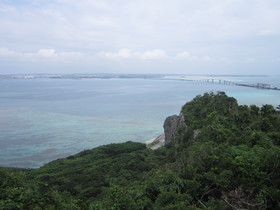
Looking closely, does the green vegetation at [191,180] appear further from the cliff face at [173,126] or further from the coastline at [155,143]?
the coastline at [155,143]

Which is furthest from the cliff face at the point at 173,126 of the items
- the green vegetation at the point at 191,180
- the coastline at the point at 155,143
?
the green vegetation at the point at 191,180

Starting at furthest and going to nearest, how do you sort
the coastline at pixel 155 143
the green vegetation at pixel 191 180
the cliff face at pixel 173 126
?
the coastline at pixel 155 143
the cliff face at pixel 173 126
the green vegetation at pixel 191 180

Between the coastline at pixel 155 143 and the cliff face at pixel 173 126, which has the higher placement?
the cliff face at pixel 173 126

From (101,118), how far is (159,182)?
33731 millimetres

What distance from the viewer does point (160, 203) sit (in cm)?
703

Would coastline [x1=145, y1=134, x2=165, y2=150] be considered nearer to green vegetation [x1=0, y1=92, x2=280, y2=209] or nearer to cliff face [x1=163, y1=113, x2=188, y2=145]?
cliff face [x1=163, y1=113, x2=188, y2=145]

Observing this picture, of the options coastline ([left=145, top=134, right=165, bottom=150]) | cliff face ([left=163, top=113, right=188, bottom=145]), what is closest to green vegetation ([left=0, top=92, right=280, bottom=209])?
cliff face ([left=163, top=113, right=188, bottom=145])

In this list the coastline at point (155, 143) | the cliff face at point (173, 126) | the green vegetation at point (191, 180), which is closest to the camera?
the green vegetation at point (191, 180)

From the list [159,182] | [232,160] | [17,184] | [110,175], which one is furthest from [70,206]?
[110,175]

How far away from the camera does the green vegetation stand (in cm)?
700

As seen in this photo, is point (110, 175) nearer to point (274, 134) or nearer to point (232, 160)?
point (232, 160)

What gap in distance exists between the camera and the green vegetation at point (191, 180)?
7004 millimetres

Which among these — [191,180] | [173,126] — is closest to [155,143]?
[173,126]

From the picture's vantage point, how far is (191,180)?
8.44 meters
